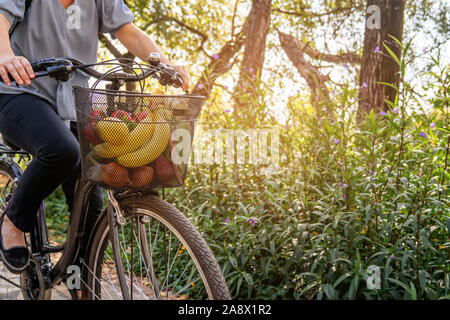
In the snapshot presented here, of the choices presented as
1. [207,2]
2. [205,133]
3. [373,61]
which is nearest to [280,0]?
[207,2]

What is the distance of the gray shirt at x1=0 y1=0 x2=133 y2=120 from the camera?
6.94 feet

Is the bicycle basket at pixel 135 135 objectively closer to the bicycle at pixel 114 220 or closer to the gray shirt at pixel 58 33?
the bicycle at pixel 114 220

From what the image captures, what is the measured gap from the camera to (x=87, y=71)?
1.85 m

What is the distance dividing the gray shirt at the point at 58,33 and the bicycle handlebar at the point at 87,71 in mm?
281

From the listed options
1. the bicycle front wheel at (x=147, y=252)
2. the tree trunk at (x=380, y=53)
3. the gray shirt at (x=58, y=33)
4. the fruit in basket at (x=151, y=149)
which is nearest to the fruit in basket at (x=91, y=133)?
the fruit in basket at (x=151, y=149)

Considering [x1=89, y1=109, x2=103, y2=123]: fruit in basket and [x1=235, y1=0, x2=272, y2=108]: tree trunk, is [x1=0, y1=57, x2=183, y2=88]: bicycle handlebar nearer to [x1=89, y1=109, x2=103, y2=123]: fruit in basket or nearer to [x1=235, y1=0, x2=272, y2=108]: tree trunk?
[x1=89, y1=109, x2=103, y2=123]: fruit in basket

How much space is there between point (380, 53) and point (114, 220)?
3448 millimetres

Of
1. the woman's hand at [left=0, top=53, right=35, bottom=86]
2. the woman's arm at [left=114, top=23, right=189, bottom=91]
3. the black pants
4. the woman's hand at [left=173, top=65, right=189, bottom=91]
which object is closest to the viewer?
the woman's hand at [left=0, top=53, right=35, bottom=86]

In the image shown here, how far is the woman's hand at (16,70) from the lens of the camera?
1.68 metres

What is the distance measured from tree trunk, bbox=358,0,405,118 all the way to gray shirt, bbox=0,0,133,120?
2.85 metres

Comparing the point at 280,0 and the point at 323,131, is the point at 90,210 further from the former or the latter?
the point at 280,0
